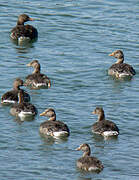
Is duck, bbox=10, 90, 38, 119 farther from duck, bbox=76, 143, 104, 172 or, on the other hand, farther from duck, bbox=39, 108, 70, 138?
duck, bbox=76, 143, 104, 172

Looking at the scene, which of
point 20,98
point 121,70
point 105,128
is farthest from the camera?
point 121,70

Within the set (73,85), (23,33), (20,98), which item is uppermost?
(23,33)

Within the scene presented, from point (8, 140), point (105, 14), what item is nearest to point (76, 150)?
point (8, 140)

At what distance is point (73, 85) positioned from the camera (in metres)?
24.6

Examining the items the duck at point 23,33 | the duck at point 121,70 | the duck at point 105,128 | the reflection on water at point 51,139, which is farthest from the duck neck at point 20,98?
the duck at point 23,33

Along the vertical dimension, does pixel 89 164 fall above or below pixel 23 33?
below

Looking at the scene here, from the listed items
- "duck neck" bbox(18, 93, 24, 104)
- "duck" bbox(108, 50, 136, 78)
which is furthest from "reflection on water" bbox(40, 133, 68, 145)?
"duck" bbox(108, 50, 136, 78)

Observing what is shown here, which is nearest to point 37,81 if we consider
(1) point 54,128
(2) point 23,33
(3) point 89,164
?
(1) point 54,128

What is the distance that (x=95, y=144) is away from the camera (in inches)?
786

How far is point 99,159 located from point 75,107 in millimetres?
3938

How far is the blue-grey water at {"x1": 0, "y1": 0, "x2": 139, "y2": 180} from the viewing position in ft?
60.6

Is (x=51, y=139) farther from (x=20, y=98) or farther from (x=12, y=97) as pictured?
(x=12, y=97)

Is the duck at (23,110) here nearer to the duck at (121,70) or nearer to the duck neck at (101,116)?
the duck neck at (101,116)

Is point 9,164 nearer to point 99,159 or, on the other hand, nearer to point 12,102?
point 99,159
